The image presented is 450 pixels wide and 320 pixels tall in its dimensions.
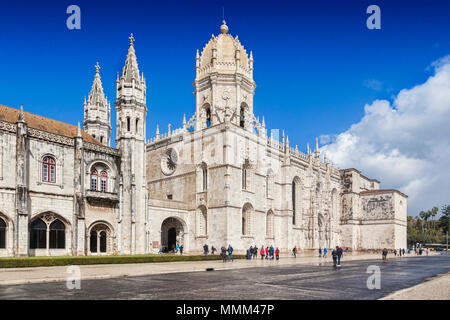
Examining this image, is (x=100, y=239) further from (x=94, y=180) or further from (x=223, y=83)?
(x=223, y=83)

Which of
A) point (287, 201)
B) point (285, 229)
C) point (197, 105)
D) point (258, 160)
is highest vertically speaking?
point (197, 105)

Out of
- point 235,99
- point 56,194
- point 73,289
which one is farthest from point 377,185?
point 73,289

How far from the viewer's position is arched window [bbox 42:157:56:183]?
3319 cm

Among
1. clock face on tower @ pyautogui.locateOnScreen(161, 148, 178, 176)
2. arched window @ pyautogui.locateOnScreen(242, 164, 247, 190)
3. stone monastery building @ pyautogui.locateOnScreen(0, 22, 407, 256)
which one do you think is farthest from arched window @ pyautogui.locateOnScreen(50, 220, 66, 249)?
arched window @ pyautogui.locateOnScreen(242, 164, 247, 190)

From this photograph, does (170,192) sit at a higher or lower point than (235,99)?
lower

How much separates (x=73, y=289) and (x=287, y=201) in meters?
40.0

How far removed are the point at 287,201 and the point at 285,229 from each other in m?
3.48

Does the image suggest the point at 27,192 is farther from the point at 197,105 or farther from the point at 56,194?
the point at 197,105

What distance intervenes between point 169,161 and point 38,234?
22.2 meters

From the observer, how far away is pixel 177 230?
156 feet

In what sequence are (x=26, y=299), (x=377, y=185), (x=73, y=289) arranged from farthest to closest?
1. (x=377, y=185)
2. (x=73, y=289)
3. (x=26, y=299)

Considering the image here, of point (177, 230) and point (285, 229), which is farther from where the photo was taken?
point (285, 229)

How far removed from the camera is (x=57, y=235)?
33.4 m
